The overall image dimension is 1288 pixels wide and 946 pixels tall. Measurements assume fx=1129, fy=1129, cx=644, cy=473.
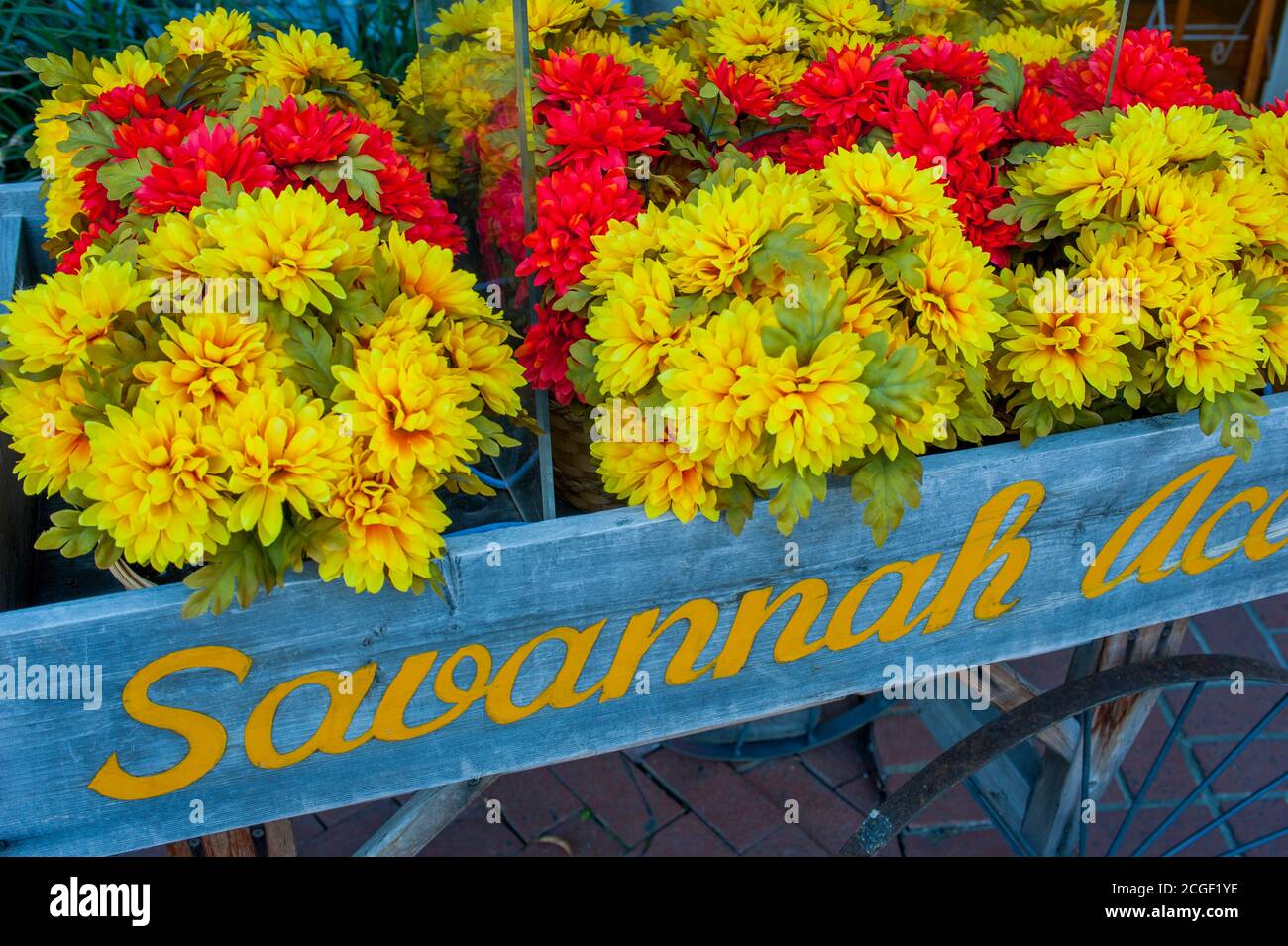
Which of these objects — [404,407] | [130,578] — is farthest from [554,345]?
[130,578]

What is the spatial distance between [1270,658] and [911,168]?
1.77 metres

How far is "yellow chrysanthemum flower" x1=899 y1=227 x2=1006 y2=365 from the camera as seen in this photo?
38.8 inches

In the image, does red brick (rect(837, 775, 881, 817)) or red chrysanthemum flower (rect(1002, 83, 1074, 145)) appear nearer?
red chrysanthemum flower (rect(1002, 83, 1074, 145))

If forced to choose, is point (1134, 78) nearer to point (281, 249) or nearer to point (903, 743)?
point (281, 249)

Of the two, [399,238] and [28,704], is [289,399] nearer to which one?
[399,238]

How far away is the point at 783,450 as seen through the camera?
89 centimetres

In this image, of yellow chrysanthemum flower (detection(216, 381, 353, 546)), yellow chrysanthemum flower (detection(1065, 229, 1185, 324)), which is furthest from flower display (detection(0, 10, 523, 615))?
yellow chrysanthemum flower (detection(1065, 229, 1185, 324))

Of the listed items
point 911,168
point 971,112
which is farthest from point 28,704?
point 971,112

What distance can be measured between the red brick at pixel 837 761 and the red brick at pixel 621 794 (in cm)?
27

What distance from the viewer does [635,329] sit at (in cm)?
95

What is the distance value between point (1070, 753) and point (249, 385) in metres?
1.08

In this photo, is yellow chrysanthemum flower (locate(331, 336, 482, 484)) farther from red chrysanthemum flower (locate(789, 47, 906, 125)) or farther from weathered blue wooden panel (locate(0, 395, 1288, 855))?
red chrysanthemum flower (locate(789, 47, 906, 125))

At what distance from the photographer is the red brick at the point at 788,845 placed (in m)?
1.90

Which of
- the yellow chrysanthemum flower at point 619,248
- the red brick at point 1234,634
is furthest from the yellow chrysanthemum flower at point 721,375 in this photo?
the red brick at point 1234,634
